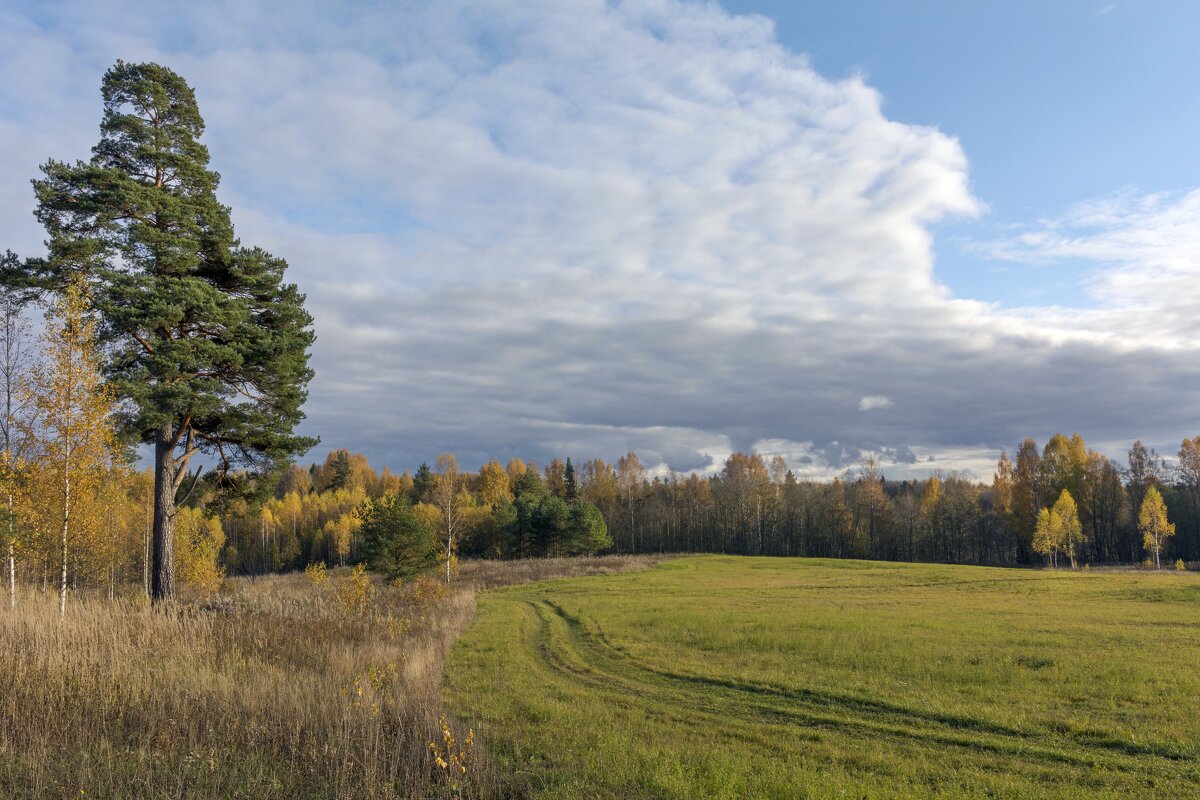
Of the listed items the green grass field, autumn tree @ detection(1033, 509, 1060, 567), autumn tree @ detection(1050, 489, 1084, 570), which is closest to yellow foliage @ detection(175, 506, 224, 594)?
the green grass field

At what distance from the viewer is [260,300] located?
2278cm

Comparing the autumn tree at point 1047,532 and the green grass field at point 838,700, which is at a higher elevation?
the green grass field at point 838,700

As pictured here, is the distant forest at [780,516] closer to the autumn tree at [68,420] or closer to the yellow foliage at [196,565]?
the yellow foliage at [196,565]

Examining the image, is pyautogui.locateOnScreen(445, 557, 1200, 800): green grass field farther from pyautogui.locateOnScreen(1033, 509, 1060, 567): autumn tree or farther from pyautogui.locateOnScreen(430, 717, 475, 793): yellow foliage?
pyautogui.locateOnScreen(1033, 509, 1060, 567): autumn tree

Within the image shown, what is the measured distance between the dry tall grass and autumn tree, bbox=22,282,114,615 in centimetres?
424

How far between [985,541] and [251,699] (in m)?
123

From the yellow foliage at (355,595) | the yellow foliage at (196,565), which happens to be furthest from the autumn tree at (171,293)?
the yellow foliage at (196,565)

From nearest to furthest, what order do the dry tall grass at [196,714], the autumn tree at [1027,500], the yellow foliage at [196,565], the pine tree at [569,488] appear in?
the dry tall grass at [196,714] < the yellow foliage at [196,565] < the autumn tree at [1027,500] < the pine tree at [569,488]

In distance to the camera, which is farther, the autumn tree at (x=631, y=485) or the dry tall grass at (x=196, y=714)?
the autumn tree at (x=631, y=485)

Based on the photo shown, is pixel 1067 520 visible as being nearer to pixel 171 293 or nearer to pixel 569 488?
pixel 569 488

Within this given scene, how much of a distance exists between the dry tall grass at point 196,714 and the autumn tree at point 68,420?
4238 millimetres

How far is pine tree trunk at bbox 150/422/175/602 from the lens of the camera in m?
19.8

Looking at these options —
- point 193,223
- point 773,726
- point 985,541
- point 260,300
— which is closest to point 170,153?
point 193,223

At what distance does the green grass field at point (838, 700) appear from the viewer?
9781 mm
